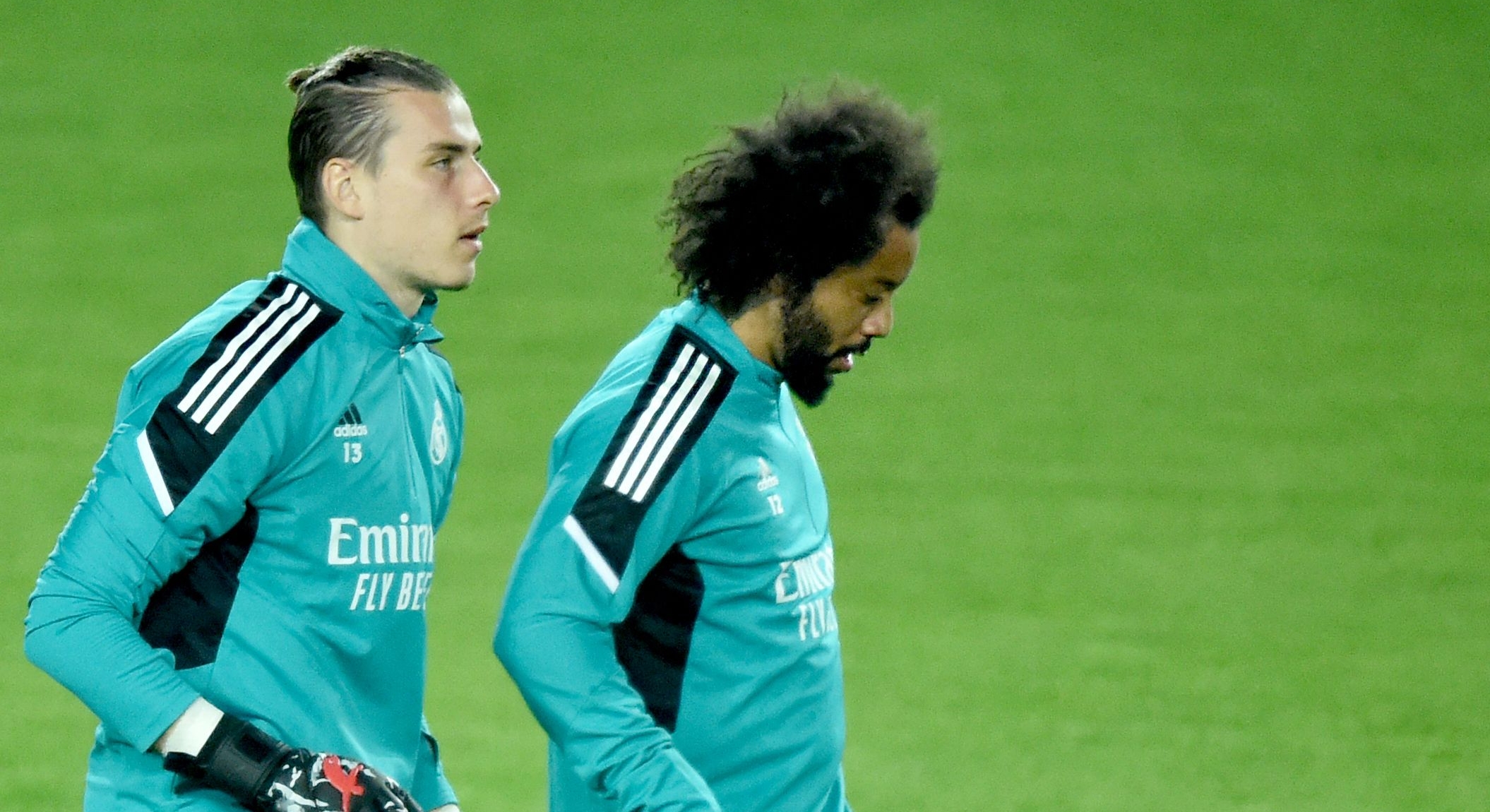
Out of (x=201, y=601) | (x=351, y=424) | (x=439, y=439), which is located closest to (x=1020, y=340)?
(x=439, y=439)

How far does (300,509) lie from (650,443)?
43 centimetres

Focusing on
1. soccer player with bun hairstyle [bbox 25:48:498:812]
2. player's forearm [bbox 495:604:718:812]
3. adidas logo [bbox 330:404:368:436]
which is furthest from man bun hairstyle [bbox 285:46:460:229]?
player's forearm [bbox 495:604:718:812]

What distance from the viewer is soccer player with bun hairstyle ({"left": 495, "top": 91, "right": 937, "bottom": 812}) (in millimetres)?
2330

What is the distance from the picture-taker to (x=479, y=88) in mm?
8688

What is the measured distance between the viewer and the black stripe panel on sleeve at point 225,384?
2.27 m

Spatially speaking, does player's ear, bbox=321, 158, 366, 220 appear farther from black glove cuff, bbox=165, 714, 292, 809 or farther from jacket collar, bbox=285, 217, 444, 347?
black glove cuff, bbox=165, 714, 292, 809

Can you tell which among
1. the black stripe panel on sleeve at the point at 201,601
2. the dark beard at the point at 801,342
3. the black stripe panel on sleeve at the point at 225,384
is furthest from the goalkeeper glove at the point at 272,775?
the dark beard at the point at 801,342

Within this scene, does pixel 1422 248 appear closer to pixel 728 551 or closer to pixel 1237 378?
pixel 1237 378

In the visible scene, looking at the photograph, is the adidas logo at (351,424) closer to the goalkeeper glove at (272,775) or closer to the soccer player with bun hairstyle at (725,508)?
the soccer player with bun hairstyle at (725,508)

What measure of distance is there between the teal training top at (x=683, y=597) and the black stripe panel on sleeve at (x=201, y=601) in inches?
13.0

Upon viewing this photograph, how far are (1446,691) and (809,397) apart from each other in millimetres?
3612

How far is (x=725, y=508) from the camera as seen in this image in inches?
98.3

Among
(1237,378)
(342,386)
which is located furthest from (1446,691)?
(342,386)

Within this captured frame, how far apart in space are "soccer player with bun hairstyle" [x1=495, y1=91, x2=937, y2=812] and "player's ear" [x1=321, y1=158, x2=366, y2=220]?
40 cm
